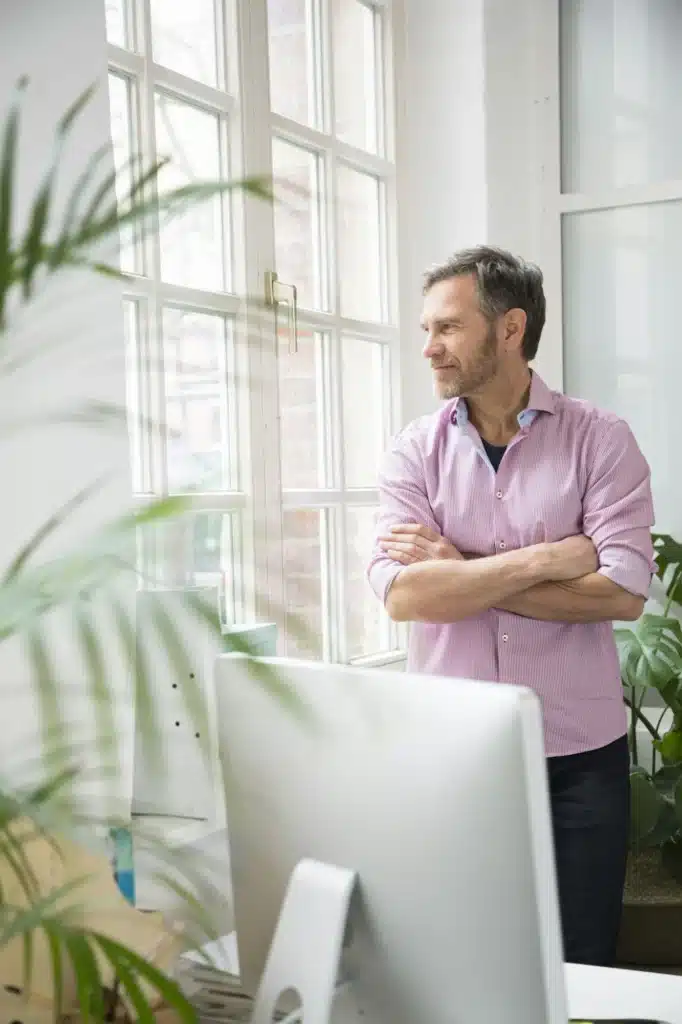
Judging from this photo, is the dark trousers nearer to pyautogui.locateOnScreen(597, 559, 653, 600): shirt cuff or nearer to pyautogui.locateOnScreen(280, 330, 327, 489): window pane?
pyautogui.locateOnScreen(597, 559, 653, 600): shirt cuff

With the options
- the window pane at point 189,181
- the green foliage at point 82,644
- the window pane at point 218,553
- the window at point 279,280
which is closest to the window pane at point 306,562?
the window at point 279,280

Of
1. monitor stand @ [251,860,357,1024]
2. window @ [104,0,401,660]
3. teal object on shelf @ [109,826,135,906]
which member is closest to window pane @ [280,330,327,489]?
window @ [104,0,401,660]

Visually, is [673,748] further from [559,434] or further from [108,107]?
[108,107]

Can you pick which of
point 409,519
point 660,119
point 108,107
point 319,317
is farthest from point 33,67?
point 660,119

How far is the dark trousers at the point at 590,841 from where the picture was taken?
238 cm

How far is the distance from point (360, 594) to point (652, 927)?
3.98 ft

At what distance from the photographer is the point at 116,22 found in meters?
2.55

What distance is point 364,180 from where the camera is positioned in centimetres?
358

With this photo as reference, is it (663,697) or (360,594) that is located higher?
→ (360,594)

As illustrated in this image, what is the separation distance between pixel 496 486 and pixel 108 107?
3.37 ft

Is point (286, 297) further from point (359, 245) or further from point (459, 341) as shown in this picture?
point (459, 341)

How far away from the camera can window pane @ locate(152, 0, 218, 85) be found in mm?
2719

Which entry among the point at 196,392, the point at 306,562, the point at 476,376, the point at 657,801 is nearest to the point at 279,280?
the point at 196,392

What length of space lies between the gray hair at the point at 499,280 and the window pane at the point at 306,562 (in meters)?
Result: 0.84
